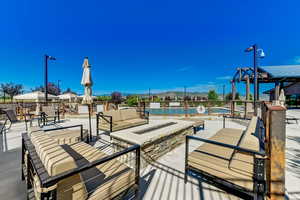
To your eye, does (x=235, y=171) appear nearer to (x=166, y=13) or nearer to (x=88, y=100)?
(x=88, y=100)

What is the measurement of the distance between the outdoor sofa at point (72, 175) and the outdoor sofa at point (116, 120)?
5.78 ft

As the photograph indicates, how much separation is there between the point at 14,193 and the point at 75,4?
40.1 ft

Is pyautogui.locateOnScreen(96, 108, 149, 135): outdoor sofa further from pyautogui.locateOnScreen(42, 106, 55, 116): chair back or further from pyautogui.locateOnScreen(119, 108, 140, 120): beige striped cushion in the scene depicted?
pyautogui.locateOnScreen(42, 106, 55, 116): chair back

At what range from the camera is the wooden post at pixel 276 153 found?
1151mm

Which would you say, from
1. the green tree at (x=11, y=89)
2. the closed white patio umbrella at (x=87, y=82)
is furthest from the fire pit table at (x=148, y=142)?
the green tree at (x=11, y=89)

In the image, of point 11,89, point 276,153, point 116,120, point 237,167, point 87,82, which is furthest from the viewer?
point 11,89

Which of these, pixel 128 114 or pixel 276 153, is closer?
pixel 276 153

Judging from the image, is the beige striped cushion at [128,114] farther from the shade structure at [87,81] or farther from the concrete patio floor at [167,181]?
the concrete patio floor at [167,181]

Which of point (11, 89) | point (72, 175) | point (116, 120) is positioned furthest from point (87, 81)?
point (11, 89)

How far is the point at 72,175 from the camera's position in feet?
2.86

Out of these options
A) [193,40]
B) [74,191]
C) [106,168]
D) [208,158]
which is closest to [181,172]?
[208,158]

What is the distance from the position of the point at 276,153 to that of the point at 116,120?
12.5 ft

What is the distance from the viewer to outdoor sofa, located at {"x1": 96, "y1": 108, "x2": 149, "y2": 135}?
12.0 ft

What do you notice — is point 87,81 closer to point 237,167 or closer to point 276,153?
point 237,167
